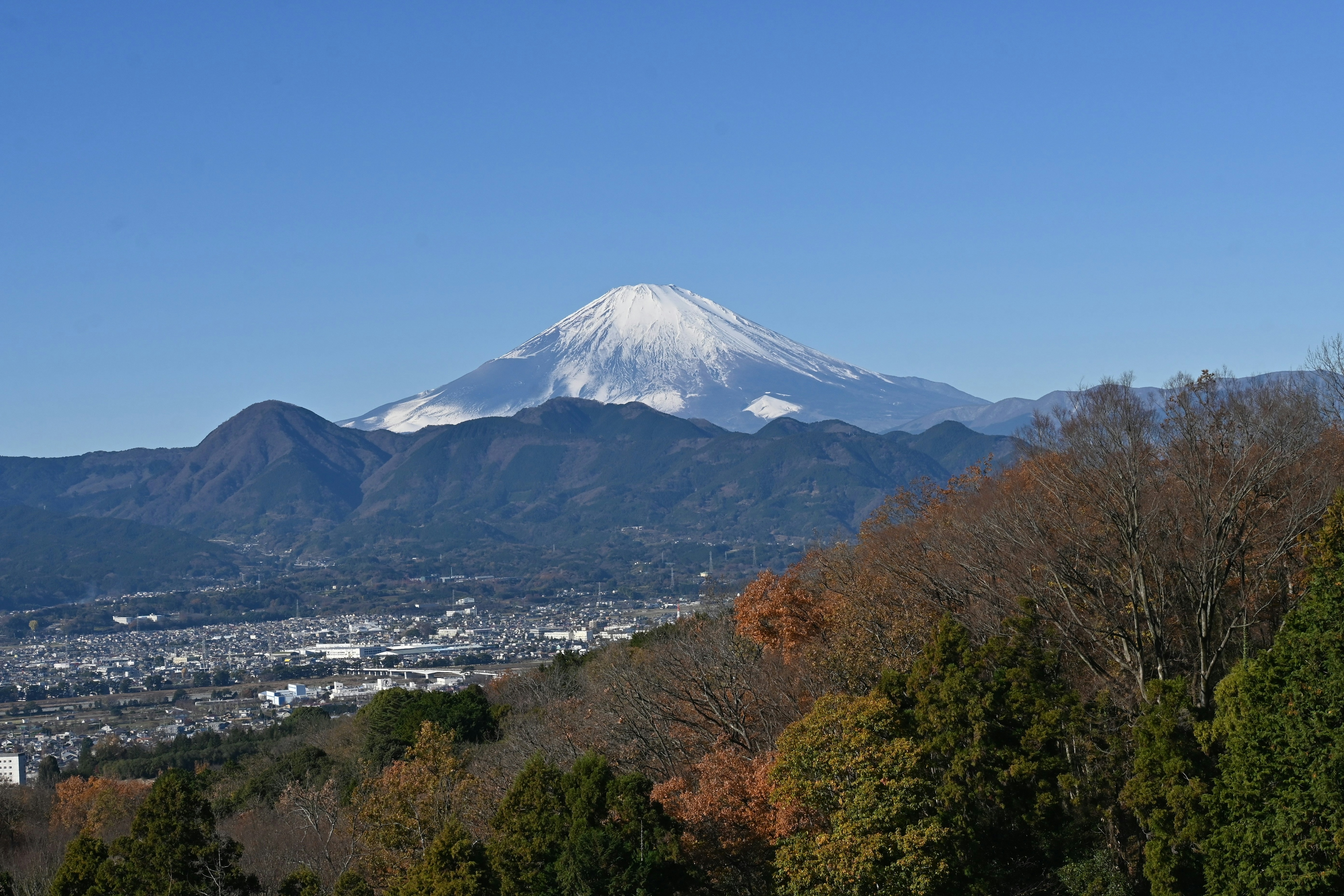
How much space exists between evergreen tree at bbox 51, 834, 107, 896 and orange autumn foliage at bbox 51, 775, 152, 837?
31.0 feet

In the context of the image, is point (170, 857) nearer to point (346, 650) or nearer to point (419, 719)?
point (419, 719)

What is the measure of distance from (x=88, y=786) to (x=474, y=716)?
1104cm

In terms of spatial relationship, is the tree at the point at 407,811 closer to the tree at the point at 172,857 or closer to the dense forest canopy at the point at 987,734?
the dense forest canopy at the point at 987,734

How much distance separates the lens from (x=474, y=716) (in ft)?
135

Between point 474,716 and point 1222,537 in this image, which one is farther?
point 474,716

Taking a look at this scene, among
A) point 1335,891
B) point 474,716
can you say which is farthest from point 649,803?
point 474,716

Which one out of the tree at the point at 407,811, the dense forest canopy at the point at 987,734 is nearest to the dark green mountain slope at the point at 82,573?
the tree at the point at 407,811

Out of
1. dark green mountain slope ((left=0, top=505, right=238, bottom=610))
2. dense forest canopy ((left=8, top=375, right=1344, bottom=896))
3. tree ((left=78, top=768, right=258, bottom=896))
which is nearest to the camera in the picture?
dense forest canopy ((left=8, top=375, right=1344, bottom=896))

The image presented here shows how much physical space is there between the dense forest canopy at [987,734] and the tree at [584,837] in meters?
0.05

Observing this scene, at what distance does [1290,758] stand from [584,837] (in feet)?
29.9

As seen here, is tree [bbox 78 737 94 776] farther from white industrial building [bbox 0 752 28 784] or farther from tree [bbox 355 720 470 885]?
tree [bbox 355 720 470 885]

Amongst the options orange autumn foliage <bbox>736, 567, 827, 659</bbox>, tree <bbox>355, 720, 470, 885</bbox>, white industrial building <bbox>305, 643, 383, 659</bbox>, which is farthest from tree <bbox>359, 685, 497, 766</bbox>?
white industrial building <bbox>305, 643, 383, 659</bbox>

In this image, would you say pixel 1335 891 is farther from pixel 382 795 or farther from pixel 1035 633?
pixel 382 795

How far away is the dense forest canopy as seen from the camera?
1808cm
